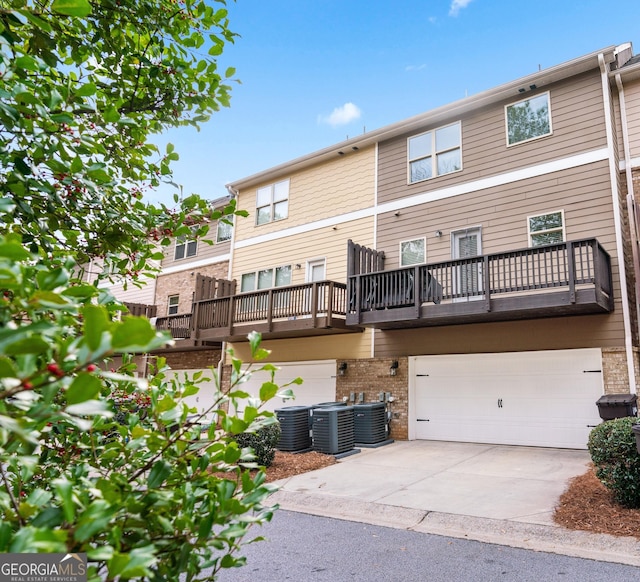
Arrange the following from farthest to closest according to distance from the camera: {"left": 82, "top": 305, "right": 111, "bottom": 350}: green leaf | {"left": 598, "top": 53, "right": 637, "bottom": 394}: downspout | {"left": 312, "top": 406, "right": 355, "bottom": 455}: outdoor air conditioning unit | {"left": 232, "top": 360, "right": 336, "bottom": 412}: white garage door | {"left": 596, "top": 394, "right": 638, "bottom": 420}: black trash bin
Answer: {"left": 232, "top": 360, "right": 336, "bottom": 412}: white garage door < {"left": 312, "top": 406, "right": 355, "bottom": 455}: outdoor air conditioning unit < {"left": 598, "top": 53, "right": 637, "bottom": 394}: downspout < {"left": 596, "top": 394, "right": 638, "bottom": 420}: black trash bin < {"left": 82, "top": 305, "right": 111, "bottom": 350}: green leaf

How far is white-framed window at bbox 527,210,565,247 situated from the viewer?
34.0 feet

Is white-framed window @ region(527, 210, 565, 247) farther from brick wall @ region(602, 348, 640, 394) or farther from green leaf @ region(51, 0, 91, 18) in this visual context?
green leaf @ region(51, 0, 91, 18)

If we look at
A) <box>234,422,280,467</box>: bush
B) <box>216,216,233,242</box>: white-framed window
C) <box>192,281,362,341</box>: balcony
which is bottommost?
<box>234,422,280,467</box>: bush

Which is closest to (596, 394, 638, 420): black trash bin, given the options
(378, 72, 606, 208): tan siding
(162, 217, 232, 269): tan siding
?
(378, 72, 606, 208): tan siding

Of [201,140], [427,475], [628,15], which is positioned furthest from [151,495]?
[628,15]

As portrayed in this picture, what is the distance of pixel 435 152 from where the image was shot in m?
12.6

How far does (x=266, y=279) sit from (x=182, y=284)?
5056mm

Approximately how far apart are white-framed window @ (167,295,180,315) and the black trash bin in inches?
595

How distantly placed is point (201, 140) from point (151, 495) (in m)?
2.70

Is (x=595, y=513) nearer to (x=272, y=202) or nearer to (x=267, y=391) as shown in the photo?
(x=267, y=391)

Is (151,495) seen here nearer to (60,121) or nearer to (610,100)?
(60,121)

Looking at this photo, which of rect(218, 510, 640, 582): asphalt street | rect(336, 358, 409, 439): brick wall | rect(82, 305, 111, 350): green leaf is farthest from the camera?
rect(336, 358, 409, 439): brick wall

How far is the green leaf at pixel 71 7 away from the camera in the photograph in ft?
4.84
